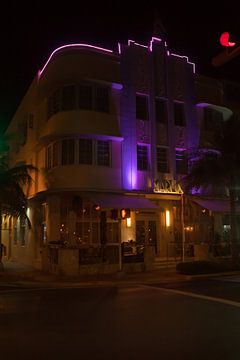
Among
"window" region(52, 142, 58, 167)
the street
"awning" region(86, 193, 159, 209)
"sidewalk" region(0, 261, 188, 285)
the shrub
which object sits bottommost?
the street

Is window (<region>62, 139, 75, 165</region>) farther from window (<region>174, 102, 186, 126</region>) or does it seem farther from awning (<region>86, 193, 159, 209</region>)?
window (<region>174, 102, 186, 126</region>)

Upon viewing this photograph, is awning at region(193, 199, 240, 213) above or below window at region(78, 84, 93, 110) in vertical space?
below

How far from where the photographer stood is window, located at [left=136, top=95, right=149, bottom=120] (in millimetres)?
25298

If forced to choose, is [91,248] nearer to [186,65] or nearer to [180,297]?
[180,297]

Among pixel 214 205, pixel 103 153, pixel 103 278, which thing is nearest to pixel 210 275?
pixel 103 278

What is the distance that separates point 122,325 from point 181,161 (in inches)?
714

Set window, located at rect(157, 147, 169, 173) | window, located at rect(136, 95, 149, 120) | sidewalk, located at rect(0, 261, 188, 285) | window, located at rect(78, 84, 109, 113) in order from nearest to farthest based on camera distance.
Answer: sidewalk, located at rect(0, 261, 188, 285) < window, located at rect(78, 84, 109, 113) < window, located at rect(136, 95, 149, 120) < window, located at rect(157, 147, 169, 173)

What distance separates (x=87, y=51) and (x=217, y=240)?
13.1 metres

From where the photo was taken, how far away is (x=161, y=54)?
1037 inches

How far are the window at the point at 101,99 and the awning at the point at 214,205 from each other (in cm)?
753

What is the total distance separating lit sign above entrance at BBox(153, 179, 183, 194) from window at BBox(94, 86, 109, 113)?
494 centimetres

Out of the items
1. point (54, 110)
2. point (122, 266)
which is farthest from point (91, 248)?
point (54, 110)

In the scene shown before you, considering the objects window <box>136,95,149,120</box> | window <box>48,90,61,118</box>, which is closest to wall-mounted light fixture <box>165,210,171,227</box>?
window <box>136,95,149,120</box>

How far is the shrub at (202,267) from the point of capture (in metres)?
20.1
